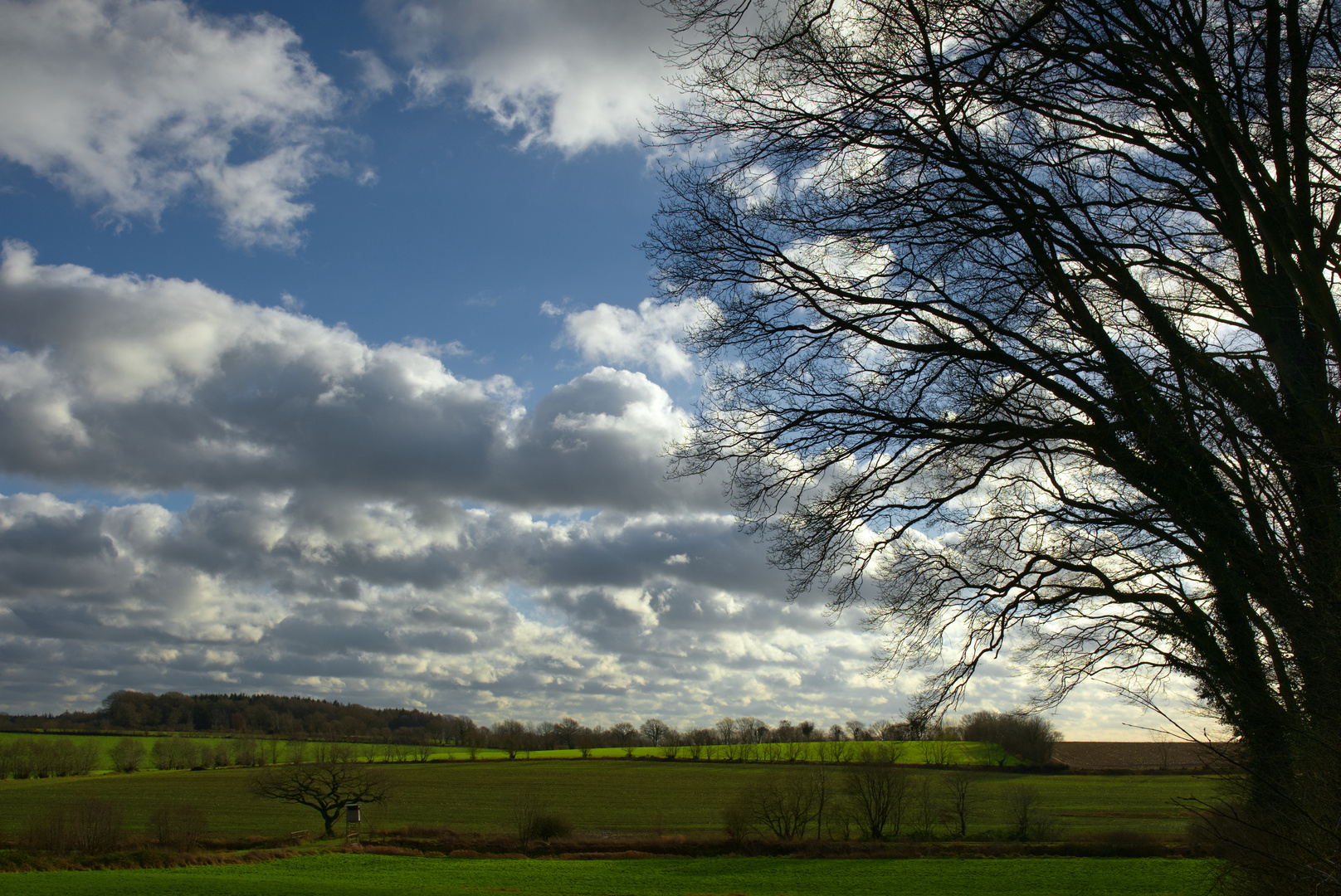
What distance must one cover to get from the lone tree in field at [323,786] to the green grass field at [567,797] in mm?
3266

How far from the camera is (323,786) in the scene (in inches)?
1677

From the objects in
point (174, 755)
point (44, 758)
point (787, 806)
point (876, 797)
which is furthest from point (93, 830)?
point (174, 755)

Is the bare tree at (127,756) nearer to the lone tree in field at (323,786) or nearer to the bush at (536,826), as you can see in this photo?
the lone tree in field at (323,786)

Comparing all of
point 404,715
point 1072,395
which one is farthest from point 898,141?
point 404,715

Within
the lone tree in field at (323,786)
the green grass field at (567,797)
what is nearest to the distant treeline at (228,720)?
the green grass field at (567,797)

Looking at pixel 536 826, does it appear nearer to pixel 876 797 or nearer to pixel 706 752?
pixel 876 797

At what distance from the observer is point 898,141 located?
6.47m

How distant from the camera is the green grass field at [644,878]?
2356 centimetres

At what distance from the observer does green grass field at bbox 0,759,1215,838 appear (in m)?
45.0

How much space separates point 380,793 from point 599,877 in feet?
60.0

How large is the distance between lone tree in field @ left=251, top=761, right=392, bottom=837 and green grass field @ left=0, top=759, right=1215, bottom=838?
327 centimetres

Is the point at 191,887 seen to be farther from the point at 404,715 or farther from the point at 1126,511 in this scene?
the point at 404,715

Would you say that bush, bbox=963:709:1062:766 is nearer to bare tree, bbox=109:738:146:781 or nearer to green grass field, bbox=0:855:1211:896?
green grass field, bbox=0:855:1211:896

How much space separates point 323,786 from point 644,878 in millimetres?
21812
